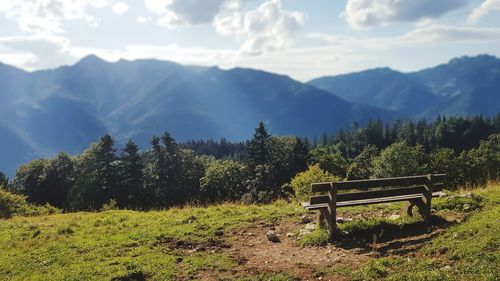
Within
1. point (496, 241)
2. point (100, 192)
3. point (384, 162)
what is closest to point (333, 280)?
point (496, 241)

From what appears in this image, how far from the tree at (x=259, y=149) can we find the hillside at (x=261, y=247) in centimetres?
8237

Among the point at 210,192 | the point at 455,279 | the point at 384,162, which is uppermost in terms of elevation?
the point at 455,279

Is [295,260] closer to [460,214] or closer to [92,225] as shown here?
[460,214]

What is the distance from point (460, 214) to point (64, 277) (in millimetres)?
12283

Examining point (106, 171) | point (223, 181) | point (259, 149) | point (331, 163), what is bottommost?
point (223, 181)

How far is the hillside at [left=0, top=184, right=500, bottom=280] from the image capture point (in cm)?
1091

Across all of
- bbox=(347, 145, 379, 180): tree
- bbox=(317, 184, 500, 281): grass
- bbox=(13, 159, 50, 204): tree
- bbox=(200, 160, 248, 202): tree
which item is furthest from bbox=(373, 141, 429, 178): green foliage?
bbox=(317, 184, 500, 281): grass

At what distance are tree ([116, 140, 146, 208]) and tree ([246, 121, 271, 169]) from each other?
24.3 m

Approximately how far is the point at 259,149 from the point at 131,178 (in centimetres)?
2879

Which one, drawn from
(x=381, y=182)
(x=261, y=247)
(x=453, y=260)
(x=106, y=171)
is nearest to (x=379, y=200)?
(x=381, y=182)

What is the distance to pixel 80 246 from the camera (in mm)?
14719

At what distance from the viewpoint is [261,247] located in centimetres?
1399

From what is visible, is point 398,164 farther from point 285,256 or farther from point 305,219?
point 285,256

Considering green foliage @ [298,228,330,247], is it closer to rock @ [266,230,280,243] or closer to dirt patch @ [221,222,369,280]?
dirt patch @ [221,222,369,280]
